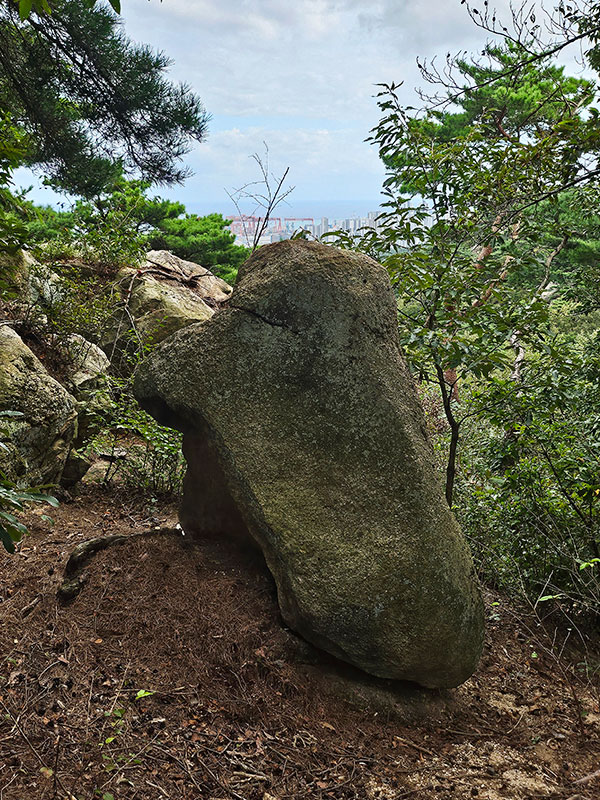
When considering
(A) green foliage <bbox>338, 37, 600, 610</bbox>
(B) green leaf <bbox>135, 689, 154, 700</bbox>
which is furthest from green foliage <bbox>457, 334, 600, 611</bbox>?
(B) green leaf <bbox>135, 689, 154, 700</bbox>

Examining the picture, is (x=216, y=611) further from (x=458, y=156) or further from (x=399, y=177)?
(x=458, y=156)

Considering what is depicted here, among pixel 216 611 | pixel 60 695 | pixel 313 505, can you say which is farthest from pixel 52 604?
pixel 313 505

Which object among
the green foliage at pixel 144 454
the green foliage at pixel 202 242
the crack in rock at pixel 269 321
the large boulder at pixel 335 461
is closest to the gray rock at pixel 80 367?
the green foliage at pixel 144 454

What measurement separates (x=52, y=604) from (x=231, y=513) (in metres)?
1.19

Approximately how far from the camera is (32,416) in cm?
531

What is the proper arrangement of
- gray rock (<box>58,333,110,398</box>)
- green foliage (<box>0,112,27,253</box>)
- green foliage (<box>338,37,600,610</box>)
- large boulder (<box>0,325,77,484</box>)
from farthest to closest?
gray rock (<box>58,333,110,398</box>) < large boulder (<box>0,325,77,484</box>) < green foliage (<box>338,37,600,610</box>) < green foliage (<box>0,112,27,253</box>)

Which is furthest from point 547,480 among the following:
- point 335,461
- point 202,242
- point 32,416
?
point 202,242

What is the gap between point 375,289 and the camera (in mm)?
3504

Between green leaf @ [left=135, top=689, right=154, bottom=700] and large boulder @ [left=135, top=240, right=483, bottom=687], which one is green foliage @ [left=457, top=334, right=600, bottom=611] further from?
green leaf @ [left=135, top=689, right=154, bottom=700]

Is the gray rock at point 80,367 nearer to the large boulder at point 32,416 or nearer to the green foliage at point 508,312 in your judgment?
the large boulder at point 32,416

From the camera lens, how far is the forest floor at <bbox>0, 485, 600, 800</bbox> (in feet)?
8.42

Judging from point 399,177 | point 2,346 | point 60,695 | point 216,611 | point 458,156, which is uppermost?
point 458,156

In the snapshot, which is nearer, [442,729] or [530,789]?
[530,789]

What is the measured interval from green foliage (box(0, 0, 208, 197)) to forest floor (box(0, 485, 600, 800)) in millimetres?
4363
